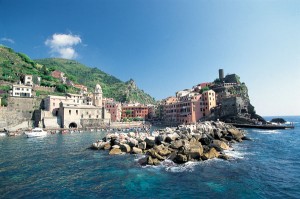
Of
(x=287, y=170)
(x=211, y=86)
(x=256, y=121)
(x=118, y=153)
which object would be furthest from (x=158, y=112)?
(x=287, y=170)

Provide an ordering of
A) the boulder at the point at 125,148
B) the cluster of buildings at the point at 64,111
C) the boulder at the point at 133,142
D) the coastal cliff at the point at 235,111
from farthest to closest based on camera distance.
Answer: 1. the coastal cliff at the point at 235,111
2. the cluster of buildings at the point at 64,111
3. the boulder at the point at 133,142
4. the boulder at the point at 125,148

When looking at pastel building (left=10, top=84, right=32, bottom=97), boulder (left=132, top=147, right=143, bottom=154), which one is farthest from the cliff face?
pastel building (left=10, top=84, right=32, bottom=97)

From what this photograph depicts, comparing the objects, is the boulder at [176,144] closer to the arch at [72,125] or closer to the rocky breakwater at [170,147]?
the rocky breakwater at [170,147]

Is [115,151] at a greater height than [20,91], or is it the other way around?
[20,91]

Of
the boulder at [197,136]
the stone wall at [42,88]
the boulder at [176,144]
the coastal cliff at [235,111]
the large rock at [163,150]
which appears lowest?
the large rock at [163,150]

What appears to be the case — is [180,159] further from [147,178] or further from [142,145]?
[142,145]

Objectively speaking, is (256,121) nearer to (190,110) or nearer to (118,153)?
(190,110)

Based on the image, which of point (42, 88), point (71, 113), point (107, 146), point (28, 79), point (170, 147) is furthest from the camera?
point (28, 79)

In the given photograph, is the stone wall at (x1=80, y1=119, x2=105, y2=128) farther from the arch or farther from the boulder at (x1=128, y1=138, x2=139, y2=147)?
the boulder at (x1=128, y1=138, x2=139, y2=147)

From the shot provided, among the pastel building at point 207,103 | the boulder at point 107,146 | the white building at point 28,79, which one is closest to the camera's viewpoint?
the boulder at point 107,146

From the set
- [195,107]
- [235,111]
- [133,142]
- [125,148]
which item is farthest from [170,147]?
[235,111]

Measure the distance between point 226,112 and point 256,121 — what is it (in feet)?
37.1

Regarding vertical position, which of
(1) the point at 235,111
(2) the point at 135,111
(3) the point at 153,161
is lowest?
(3) the point at 153,161

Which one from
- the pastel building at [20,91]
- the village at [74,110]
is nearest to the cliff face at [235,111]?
the village at [74,110]
